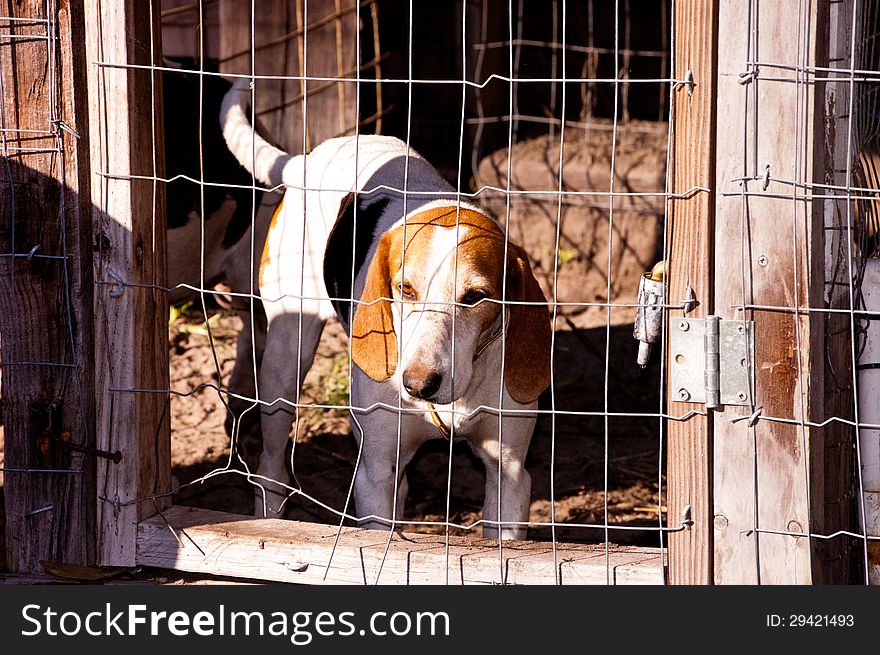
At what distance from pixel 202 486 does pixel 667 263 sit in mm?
2709

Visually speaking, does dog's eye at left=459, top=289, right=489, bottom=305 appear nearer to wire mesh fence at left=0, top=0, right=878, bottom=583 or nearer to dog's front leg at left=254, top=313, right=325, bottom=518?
wire mesh fence at left=0, top=0, right=878, bottom=583

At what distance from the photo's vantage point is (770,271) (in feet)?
7.89

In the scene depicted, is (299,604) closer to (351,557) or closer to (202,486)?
(351,557)

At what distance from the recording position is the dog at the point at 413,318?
9.80 feet

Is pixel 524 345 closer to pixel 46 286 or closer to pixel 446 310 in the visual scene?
pixel 446 310

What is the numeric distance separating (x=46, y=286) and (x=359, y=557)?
3.58 ft

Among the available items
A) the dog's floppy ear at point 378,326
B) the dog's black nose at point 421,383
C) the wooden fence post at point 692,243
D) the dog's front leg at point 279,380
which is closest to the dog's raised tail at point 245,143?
the dog's front leg at point 279,380

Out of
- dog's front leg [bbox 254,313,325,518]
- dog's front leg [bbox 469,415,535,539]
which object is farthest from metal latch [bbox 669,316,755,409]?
dog's front leg [bbox 254,313,325,518]

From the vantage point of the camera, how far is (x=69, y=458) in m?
2.88

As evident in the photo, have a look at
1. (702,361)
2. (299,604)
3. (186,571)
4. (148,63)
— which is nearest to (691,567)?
(702,361)

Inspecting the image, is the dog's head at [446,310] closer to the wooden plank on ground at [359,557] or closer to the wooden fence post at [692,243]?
the wooden plank on ground at [359,557]

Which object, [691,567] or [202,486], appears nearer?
[691,567]

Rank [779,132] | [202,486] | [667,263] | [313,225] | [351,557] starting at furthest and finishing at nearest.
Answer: [202,486], [313,225], [351,557], [667,263], [779,132]

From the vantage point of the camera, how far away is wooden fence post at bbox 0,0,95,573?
2.79 metres
